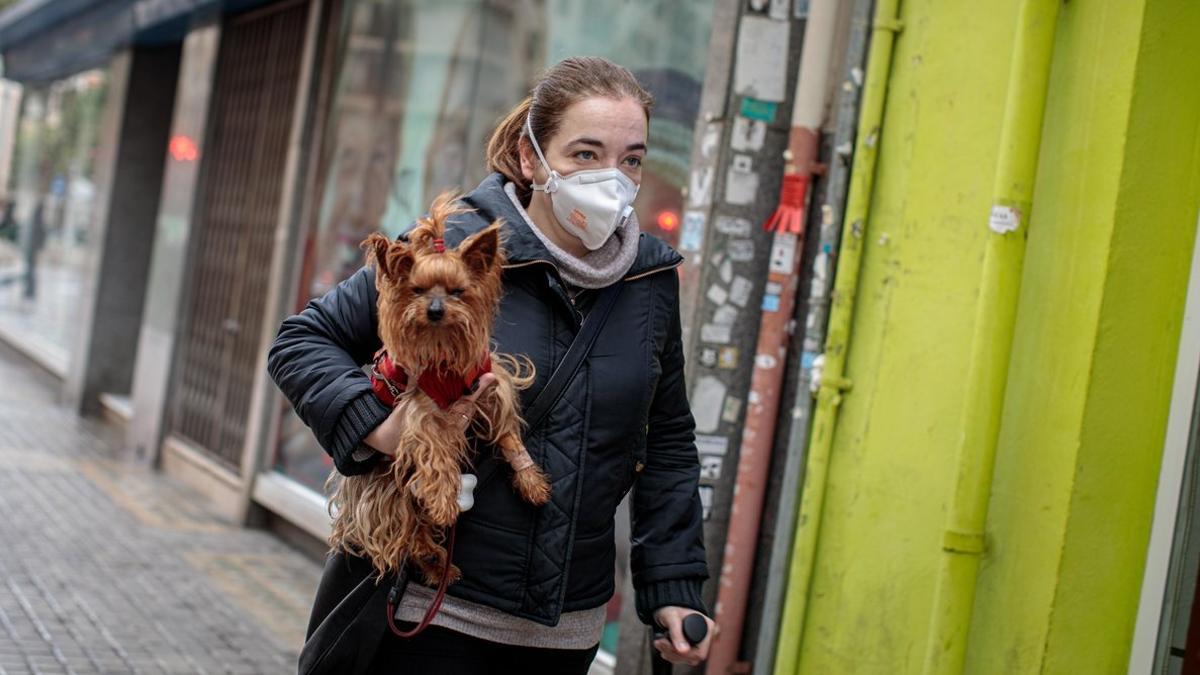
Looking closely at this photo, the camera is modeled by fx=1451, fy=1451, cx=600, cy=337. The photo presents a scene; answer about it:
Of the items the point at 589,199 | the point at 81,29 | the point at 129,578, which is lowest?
the point at 129,578

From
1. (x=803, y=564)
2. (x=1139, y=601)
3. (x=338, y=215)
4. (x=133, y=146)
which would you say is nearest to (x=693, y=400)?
(x=803, y=564)

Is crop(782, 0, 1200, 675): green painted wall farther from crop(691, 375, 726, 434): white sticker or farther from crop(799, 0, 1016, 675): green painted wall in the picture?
crop(691, 375, 726, 434): white sticker

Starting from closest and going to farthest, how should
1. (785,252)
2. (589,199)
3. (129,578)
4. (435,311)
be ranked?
1. (435,311)
2. (589,199)
3. (785,252)
4. (129,578)

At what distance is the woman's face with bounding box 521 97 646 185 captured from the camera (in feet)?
9.07

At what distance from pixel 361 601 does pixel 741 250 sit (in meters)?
2.80

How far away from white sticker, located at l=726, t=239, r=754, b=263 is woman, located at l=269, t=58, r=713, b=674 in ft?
7.34

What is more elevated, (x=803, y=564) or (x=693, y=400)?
(x=693, y=400)

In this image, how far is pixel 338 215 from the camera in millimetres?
9422

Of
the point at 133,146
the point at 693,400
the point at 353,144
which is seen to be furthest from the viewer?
the point at 133,146

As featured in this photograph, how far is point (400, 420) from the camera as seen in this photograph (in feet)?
8.31

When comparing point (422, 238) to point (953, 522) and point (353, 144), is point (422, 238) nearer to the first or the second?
point (953, 522)

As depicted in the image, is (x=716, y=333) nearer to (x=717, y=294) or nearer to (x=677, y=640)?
(x=717, y=294)

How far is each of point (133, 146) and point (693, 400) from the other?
34.8 ft

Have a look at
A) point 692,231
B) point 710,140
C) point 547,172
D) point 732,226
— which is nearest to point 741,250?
point 732,226
